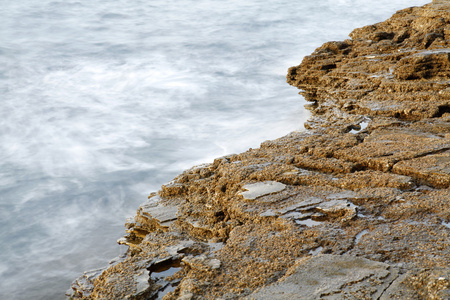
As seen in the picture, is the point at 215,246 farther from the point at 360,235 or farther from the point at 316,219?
the point at 360,235

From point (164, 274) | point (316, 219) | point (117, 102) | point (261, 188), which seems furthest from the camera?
point (117, 102)

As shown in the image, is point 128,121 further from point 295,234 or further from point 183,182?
point 295,234

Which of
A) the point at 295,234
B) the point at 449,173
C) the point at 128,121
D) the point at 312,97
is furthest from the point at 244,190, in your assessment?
the point at 128,121

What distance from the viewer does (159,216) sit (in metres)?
3.88

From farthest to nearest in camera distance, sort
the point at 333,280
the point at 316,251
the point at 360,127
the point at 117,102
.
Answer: the point at 117,102, the point at 360,127, the point at 316,251, the point at 333,280

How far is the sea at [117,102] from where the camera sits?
6.35 m

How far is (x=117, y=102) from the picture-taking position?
11.3m

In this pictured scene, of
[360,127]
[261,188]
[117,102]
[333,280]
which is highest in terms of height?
[117,102]

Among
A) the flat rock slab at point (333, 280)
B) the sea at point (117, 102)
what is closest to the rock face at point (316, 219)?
the flat rock slab at point (333, 280)

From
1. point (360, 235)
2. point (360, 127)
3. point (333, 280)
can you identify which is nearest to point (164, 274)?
point (333, 280)

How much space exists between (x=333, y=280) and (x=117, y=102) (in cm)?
963

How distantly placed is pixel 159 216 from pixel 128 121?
6.52m

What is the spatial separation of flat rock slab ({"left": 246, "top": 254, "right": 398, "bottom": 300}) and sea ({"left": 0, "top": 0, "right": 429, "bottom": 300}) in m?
3.24

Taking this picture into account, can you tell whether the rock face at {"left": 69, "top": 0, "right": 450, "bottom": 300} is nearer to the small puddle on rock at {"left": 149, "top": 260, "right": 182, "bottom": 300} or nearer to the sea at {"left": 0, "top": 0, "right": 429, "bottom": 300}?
the small puddle on rock at {"left": 149, "top": 260, "right": 182, "bottom": 300}
